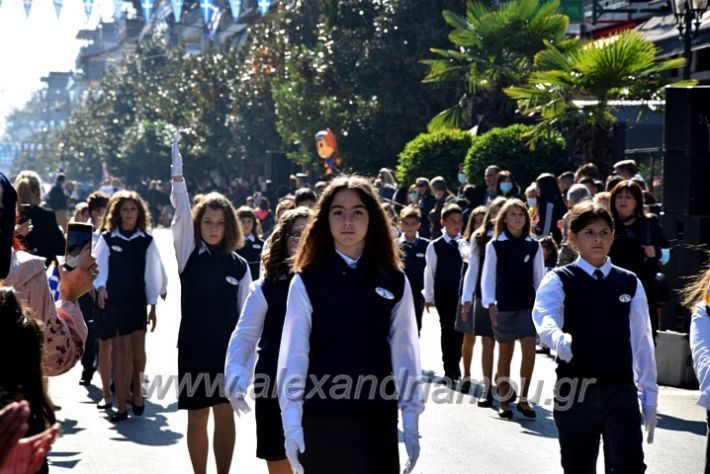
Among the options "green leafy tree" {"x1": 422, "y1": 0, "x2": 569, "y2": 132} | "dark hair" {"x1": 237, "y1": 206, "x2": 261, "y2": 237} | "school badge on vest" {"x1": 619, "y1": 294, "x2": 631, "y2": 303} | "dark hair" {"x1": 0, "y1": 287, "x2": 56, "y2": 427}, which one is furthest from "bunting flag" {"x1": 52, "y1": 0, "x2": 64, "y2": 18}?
"dark hair" {"x1": 0, "y1": 287, "x2": 56, "y2": 427}

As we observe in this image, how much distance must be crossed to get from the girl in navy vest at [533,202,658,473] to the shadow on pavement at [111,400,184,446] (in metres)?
3.99

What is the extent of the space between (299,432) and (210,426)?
5.08 m

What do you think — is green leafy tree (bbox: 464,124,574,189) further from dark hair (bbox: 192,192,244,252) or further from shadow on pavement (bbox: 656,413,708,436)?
dark hair (bbox: 192,192,244,252)

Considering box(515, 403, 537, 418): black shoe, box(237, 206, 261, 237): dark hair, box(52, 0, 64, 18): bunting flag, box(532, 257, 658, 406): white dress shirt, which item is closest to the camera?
box(532, 257, 658, 406): white dress shirt

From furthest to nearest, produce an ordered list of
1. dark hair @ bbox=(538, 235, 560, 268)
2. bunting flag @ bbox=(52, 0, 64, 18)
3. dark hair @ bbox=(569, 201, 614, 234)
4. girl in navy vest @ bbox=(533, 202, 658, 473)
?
bunting flag @ bbox=(52, 0, 64, 18) → dark hair @ bbox=(538, 235, 560, 268) → dark hair @ bbox=(569, 201, 614, 234) → girl in navy vest @ bbox=(533, 202, 658, 473)

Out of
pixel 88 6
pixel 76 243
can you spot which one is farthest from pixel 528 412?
pixel 88 6

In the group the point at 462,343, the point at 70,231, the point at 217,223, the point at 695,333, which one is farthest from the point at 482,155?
the point at 70,231

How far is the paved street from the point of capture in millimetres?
8883

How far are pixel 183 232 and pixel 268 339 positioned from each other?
1.71 metres

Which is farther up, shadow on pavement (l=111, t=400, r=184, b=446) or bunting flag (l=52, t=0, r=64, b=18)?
bunting flag (l=52, t=0, r=64, b=18)

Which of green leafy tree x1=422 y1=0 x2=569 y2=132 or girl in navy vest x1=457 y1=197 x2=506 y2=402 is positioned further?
green leafy tree x1=422 y1=0 x2=569 y2=132

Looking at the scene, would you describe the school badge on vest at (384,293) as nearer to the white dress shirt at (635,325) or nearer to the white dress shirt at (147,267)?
the white dress shirt at (635,325)

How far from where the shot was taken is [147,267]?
11.0 meters

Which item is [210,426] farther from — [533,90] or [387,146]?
[387,146]
